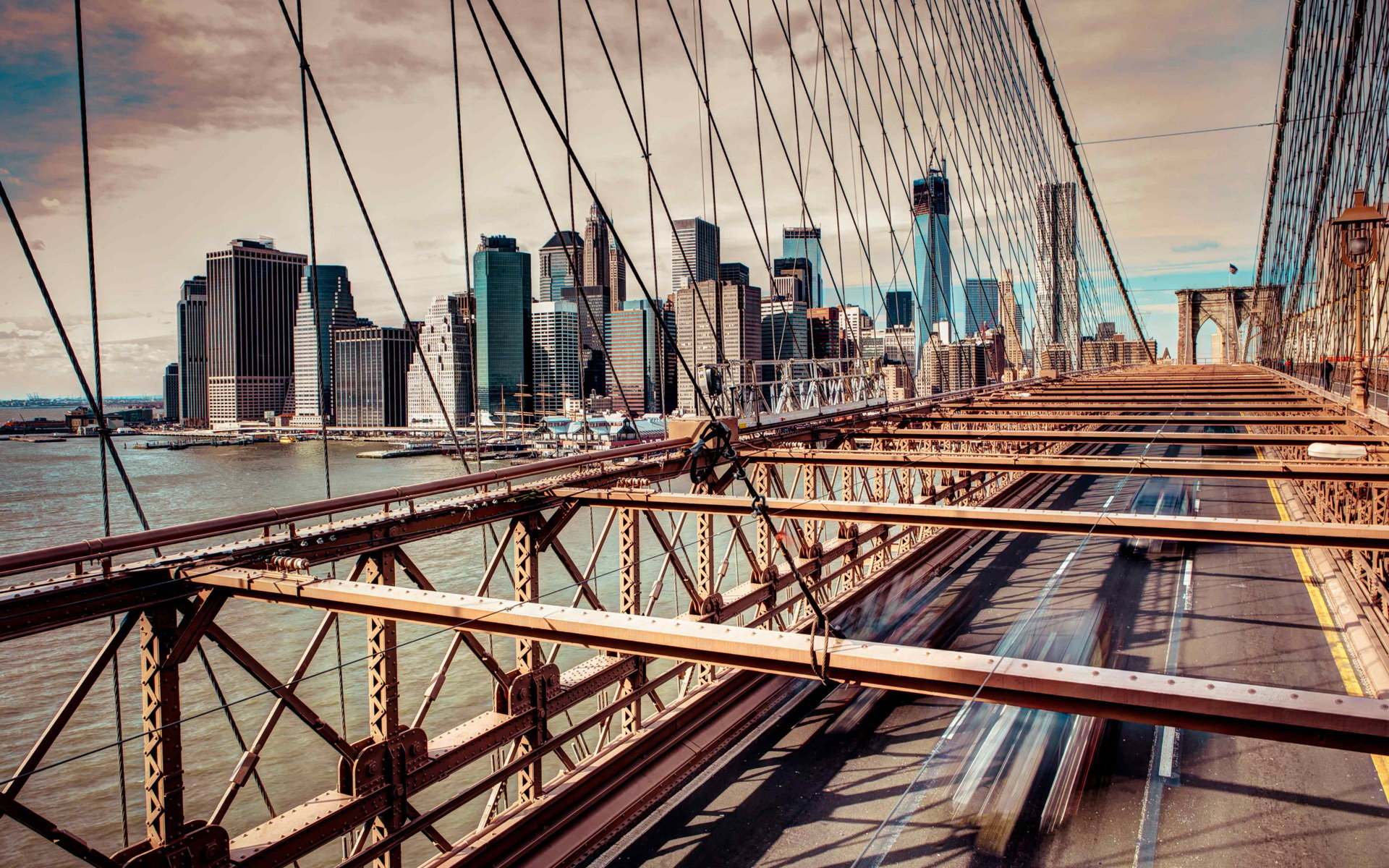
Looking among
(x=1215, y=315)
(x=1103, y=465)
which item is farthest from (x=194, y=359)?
(x=1215, y=315)

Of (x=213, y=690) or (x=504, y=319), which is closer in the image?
(x=213, y=690)

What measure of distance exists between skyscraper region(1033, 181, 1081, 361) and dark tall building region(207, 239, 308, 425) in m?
48.3

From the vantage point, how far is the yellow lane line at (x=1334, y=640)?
10.0 metres

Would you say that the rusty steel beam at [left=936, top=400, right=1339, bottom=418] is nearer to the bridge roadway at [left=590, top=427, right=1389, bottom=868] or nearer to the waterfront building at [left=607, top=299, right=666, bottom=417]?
the bridge roadway at [left=590, top=427, right=1389, bottom=868]

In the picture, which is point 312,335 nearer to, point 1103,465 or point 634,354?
point 634,354

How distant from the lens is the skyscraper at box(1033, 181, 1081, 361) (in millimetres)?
65250

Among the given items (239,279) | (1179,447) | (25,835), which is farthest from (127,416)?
(1179,447)

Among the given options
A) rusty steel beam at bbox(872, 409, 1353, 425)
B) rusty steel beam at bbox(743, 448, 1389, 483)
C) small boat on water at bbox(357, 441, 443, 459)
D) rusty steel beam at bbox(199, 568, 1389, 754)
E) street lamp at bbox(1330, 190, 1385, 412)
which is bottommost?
small boat on water at bbox(357, 441, 443, 459)

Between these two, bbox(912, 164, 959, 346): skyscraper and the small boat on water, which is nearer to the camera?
bbox(912, 164, 959, 346): skyscraper

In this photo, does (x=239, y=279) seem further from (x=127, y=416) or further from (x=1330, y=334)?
(x=127, y=416)

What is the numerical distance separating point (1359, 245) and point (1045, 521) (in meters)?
15.1

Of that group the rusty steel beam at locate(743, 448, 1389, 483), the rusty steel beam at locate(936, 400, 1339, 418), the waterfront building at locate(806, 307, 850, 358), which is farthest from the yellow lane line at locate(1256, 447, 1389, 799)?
the waterfront building at locate(806, 307, 850, 358)

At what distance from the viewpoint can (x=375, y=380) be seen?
103 metres

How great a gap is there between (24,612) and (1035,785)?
10161mm
